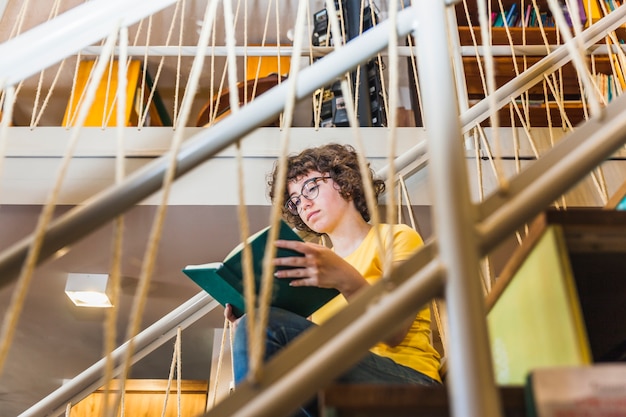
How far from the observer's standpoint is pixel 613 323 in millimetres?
817

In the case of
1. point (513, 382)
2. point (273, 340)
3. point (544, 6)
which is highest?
point (544, 6)

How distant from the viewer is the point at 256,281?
904mm

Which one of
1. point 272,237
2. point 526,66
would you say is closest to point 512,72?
point 526,66

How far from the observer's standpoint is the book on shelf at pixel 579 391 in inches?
20.3

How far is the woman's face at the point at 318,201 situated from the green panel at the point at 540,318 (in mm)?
577

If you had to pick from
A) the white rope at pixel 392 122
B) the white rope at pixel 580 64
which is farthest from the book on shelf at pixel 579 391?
the white rope at pixel 580 64

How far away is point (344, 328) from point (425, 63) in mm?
338

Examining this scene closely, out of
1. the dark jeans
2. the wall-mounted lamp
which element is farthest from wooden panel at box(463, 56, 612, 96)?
→ the dark jeans

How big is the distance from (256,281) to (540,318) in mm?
424

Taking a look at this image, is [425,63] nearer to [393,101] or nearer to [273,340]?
[393,101]

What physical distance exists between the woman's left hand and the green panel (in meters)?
0.23

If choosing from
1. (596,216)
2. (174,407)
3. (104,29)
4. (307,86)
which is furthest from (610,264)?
(174,407)

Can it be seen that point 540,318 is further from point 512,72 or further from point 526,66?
point 512,72

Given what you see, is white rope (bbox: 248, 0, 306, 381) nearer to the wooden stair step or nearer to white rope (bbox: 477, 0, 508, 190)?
the wooden stair step
